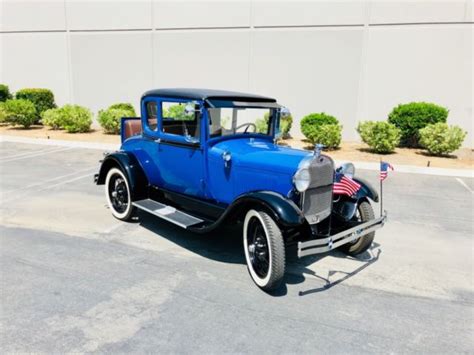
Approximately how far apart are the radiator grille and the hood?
0.61 ft

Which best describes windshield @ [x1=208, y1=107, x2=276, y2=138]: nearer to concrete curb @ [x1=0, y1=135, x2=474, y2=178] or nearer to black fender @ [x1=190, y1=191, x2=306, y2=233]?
black fender @ [x1=190, y1=191, x2=306, y2=233]

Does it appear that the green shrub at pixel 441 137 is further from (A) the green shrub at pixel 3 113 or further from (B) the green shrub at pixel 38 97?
(A) the green shrub at pixel 3 113

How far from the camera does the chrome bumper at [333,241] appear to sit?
11.4 feet

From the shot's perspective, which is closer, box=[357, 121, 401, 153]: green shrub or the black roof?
the black roof

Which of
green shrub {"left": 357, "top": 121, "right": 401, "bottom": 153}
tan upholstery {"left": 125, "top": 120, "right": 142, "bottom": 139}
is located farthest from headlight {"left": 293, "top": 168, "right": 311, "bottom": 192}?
green shrub {"left": 357, "top": 121, "right": 401, "bottom": 153}

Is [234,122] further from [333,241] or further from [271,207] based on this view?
[333,241]

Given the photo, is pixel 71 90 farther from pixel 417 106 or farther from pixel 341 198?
pixel 341 198

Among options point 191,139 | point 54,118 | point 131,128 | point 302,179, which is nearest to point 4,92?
point 54,118

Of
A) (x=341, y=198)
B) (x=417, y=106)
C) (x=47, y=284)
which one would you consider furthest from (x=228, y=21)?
(x=47, y=284)

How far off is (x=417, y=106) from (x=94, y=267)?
1072 cm

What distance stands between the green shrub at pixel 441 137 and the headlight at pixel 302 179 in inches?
344

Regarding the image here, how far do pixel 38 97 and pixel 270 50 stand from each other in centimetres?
994

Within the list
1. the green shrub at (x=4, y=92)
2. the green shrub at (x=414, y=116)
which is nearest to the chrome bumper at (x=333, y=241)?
the green shrub at (x=414, y=116)

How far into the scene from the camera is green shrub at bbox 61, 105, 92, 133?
1462cm
